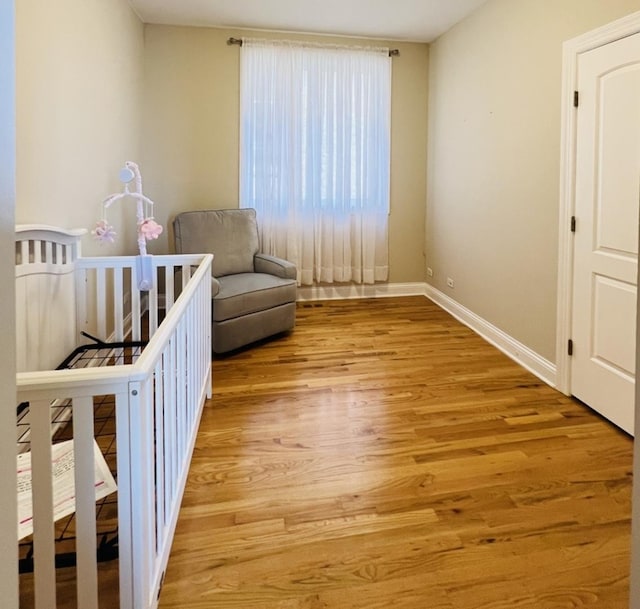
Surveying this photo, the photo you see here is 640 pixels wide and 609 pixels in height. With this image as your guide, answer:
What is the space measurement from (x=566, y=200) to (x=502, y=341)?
1221 mm

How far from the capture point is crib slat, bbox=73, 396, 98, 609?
1051 mm

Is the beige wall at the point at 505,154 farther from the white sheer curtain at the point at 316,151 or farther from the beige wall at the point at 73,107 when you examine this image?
the beige wall at the point at 73,107

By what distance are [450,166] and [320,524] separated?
368cm

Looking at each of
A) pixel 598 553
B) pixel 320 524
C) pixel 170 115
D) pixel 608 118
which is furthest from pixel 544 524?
pixel 170 115

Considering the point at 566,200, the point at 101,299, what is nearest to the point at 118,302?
the point at 101,299

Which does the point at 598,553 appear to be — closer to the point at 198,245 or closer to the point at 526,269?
the point at 526,269

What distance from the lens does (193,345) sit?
213 cm

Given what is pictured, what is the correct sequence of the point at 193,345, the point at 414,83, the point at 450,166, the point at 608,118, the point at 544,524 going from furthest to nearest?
the point at 414,83 < the point at 450,166 < the point at 608,118 < the point at 193,345 < the point at 544,524

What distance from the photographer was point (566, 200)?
109 inches

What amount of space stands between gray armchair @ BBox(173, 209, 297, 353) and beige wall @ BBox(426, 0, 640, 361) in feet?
5.27

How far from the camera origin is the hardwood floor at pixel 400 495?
146 centimetres

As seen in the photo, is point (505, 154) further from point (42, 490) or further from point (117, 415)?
point (42, 490)

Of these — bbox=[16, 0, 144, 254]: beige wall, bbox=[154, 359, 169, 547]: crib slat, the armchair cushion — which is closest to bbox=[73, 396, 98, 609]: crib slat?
bbox=[154, 359, 169, 547]: crib slat

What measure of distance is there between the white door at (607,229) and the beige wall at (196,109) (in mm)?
2655
